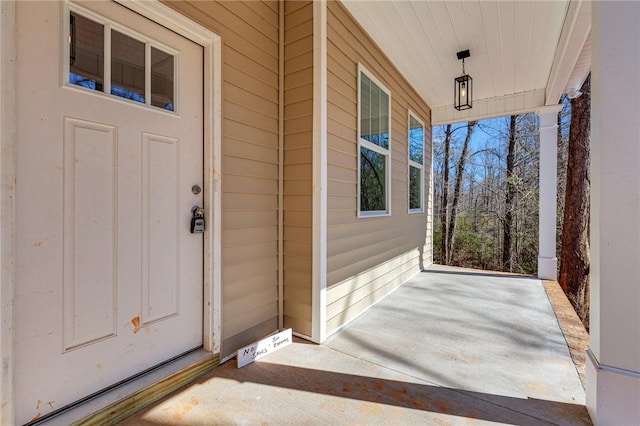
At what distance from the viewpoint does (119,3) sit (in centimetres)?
150

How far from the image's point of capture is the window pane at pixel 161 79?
1.67 metres

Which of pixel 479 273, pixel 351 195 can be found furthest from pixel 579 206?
pixel 351 195

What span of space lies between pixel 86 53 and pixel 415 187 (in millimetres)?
4316

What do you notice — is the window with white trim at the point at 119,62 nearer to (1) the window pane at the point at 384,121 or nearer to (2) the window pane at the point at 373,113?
(2) the window pane at the point at 373,113

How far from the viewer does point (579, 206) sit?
18.6 feet

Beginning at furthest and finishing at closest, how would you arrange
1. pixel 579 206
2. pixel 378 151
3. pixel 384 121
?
pixel 579 206, pixel 384 121, pixel 378 151

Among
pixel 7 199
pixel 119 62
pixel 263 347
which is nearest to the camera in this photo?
pixel 7 199

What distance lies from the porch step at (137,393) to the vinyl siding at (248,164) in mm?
230

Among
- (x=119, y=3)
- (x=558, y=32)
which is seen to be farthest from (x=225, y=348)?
(x=558, y=32)

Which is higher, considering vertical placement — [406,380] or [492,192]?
[492,192]

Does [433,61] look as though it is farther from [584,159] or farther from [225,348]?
[584,159]

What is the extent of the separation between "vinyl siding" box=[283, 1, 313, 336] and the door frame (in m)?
0.63

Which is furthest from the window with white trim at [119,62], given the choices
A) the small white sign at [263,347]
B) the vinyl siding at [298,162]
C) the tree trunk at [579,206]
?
the tree trunk at [579,206]

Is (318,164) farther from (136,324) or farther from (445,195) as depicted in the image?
(445,195)
